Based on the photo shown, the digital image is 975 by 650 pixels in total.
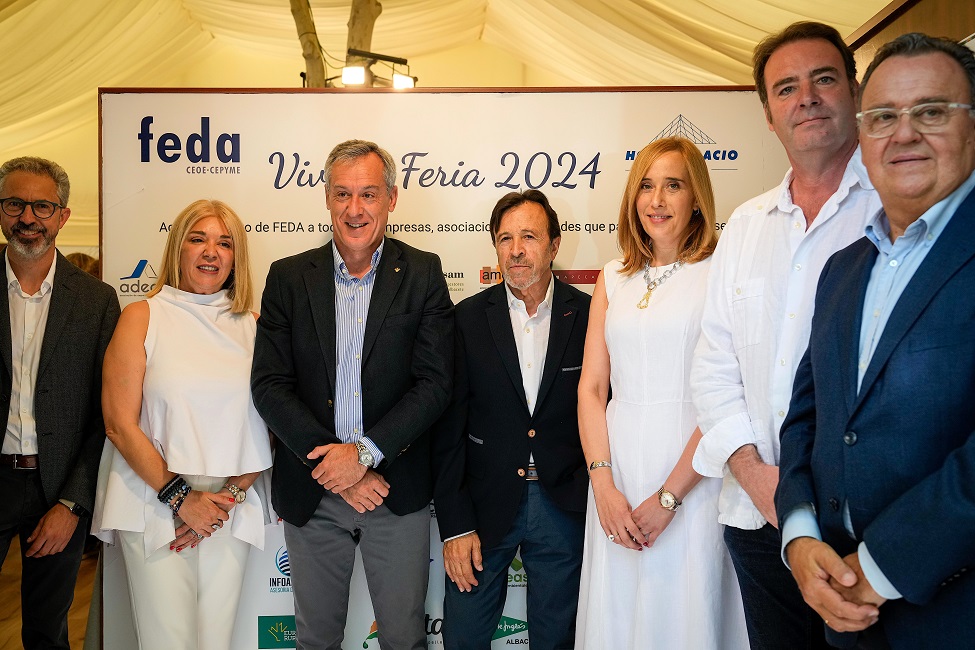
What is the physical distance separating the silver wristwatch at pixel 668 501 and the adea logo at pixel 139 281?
2.39m

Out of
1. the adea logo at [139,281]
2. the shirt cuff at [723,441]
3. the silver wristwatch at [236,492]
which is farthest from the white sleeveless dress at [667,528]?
the adea logo at [139,281]

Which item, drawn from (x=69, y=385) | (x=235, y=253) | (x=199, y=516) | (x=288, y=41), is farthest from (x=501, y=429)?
(x=288, y=41)

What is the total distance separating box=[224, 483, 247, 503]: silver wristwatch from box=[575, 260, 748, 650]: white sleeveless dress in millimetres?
1267

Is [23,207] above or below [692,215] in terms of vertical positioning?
above

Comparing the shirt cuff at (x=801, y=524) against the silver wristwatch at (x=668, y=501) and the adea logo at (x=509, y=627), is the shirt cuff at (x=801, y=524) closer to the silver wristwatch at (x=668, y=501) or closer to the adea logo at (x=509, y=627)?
the silver wristwatch at (x=668, y=501)

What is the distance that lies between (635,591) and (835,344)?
3.93ft

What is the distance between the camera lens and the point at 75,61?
18.8 feet

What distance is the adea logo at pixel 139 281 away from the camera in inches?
133

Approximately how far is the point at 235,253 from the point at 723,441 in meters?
1.95

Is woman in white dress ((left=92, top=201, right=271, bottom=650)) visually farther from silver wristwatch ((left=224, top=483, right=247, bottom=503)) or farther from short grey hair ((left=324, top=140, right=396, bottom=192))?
short grey hair ((left=324, top=140, right=396, bottom=192))

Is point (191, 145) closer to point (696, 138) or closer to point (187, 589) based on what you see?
point (187, 589)

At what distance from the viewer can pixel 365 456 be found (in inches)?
102

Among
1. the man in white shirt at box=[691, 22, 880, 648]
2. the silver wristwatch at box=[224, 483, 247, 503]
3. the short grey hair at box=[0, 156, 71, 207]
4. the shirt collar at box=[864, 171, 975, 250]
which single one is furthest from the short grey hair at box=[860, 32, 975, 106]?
the short grey hair at box=[0, 156, 71, 207]

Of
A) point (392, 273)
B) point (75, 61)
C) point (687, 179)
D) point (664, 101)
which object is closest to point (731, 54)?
point (664, 101)
